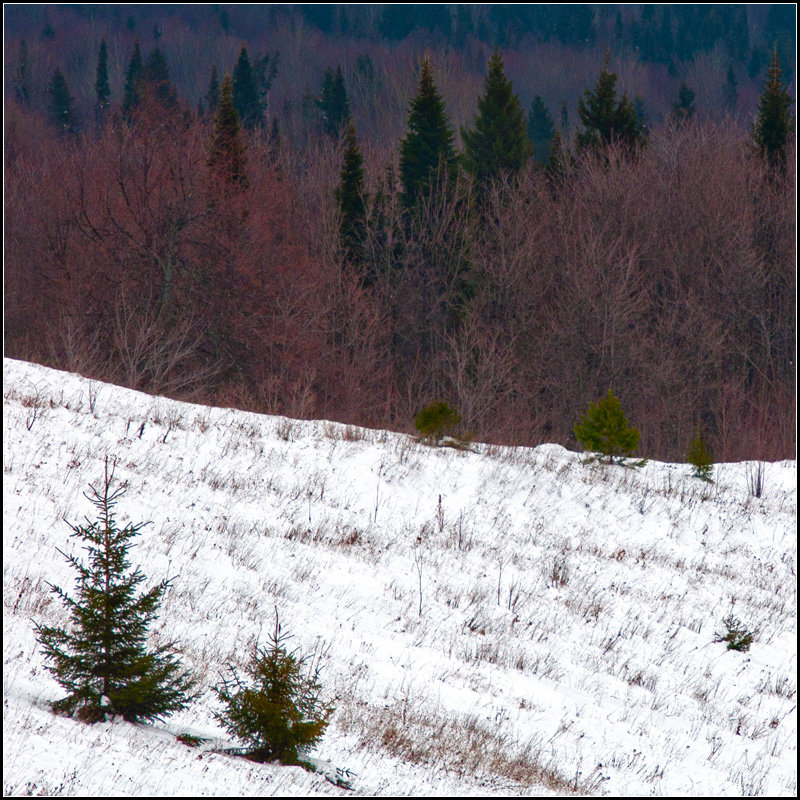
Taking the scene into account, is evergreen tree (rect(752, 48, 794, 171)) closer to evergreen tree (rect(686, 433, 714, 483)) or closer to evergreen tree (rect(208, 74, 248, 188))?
evergreen tree (rect(208, 74, 248, 188))

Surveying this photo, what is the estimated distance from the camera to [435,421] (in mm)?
13344

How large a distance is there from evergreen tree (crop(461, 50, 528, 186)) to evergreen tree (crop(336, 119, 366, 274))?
6705mm

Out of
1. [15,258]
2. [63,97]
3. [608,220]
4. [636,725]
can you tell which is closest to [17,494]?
[636,725]

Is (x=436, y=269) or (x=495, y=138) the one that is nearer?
(x=436, y=269)

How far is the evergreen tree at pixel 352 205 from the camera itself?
32.5m

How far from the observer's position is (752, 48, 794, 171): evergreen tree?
113ft

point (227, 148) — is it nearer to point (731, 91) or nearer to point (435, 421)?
point (435, 421)

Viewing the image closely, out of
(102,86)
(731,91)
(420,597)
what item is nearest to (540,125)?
(731,91)

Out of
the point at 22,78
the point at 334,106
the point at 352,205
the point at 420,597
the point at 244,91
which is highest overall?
the point at 22,78

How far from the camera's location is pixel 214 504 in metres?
9.90

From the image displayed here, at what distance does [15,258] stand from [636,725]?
87.2 feet

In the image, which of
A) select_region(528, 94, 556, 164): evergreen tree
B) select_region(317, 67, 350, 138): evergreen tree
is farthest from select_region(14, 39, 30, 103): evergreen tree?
select_region(528, 94, 556, 164): evergreen tree

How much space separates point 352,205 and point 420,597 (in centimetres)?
2583

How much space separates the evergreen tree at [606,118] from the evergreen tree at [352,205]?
10.8 metres
